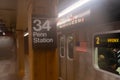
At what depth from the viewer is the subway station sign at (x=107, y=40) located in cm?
359

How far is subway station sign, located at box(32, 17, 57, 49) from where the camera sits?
10.8ft

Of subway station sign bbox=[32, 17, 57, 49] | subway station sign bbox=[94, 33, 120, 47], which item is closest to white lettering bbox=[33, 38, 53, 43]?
subway station sign bbox=[32, 17, 57, 49]

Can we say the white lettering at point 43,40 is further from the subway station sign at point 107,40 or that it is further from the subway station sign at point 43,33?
the subway station sign at point 107,40

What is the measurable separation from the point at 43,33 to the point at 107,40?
1.37m

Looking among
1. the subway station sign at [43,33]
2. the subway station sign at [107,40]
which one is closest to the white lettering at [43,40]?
the subway station sign at [43,33]

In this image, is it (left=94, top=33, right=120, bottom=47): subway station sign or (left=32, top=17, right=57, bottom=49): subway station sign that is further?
(left=94, top=33, right=120, bottom=47): subway station sign

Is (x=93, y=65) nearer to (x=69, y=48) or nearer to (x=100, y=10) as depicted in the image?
(x=100, y=10)

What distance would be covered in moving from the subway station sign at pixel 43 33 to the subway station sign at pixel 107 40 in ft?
3.72

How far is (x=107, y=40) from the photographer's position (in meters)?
3.91

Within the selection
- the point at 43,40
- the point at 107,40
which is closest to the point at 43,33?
the point at 43,40

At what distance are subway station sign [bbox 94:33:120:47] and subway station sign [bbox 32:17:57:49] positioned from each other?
1133 mm

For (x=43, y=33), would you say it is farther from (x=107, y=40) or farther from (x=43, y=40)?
(x=107, y=40)

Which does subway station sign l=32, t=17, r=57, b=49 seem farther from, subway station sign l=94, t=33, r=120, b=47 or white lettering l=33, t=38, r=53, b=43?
subway station sign l=94, t=33, r=120, b=47

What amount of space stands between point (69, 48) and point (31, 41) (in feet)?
11.7
